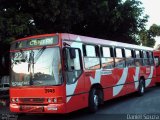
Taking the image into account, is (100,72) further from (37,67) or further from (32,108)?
(32,108)

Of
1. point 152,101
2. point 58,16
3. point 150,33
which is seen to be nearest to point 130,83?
point 152,101

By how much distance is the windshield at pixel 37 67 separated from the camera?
34.3ft

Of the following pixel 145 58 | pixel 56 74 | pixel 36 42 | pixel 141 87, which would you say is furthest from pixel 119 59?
pixel 56 74

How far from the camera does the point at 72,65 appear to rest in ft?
36.3

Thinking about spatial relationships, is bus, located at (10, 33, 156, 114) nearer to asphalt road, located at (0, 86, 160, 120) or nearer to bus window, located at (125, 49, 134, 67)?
asphalt road, located at (0, 86, 160, 120)

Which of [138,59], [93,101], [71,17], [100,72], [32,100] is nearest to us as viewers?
[32,100]

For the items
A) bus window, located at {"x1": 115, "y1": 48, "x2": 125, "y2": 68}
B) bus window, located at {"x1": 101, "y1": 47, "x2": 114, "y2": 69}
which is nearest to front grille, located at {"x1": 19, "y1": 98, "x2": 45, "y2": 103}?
bus window, located at {"x1": 101, "y1": 47, "x2": 114, "y2": 69}

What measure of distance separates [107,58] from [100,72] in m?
1.05

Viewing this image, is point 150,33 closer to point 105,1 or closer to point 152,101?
point 105,1

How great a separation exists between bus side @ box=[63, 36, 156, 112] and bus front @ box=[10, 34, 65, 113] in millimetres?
367

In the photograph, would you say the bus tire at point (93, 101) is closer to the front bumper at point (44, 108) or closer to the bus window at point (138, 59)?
the front bumper at point (44, 108)

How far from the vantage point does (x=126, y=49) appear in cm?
1623

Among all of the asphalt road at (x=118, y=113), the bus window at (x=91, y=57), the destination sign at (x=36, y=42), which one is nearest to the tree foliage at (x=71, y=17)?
the destination sign at (x=36, y=42)

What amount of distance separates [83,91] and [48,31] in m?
5.93
